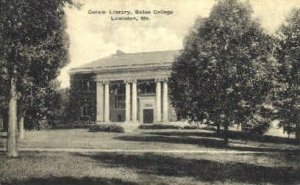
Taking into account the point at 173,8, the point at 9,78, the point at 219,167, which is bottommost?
the point at 219,167

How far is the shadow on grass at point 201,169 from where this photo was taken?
50.4ft

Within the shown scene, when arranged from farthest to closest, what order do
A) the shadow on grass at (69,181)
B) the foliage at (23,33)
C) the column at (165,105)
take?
the column at (165,105) < the foliage at (23,33) < the shadow on grass at (69,181)

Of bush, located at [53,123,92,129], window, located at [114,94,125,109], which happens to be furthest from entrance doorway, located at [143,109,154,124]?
bush, located at [53,123,92,129]

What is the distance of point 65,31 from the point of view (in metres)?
→ 30.7

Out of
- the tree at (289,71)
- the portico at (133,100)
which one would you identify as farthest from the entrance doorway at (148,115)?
the tree at (289,71)

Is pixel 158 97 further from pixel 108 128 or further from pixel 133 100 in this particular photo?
pixel 108 128

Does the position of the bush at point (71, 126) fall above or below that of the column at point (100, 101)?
below

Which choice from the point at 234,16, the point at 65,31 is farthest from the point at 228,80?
the point at 65,31

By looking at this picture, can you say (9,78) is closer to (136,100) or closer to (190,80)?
(190,80)

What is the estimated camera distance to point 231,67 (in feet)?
84.2

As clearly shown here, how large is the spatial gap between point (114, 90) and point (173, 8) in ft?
127

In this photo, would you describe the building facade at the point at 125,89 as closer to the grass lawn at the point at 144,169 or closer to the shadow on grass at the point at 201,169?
the grass lawn at the point at 144,169

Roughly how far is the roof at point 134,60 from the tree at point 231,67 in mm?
24040

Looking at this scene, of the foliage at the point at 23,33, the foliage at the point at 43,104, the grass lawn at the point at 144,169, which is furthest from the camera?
the foliage at the point at 43,104
